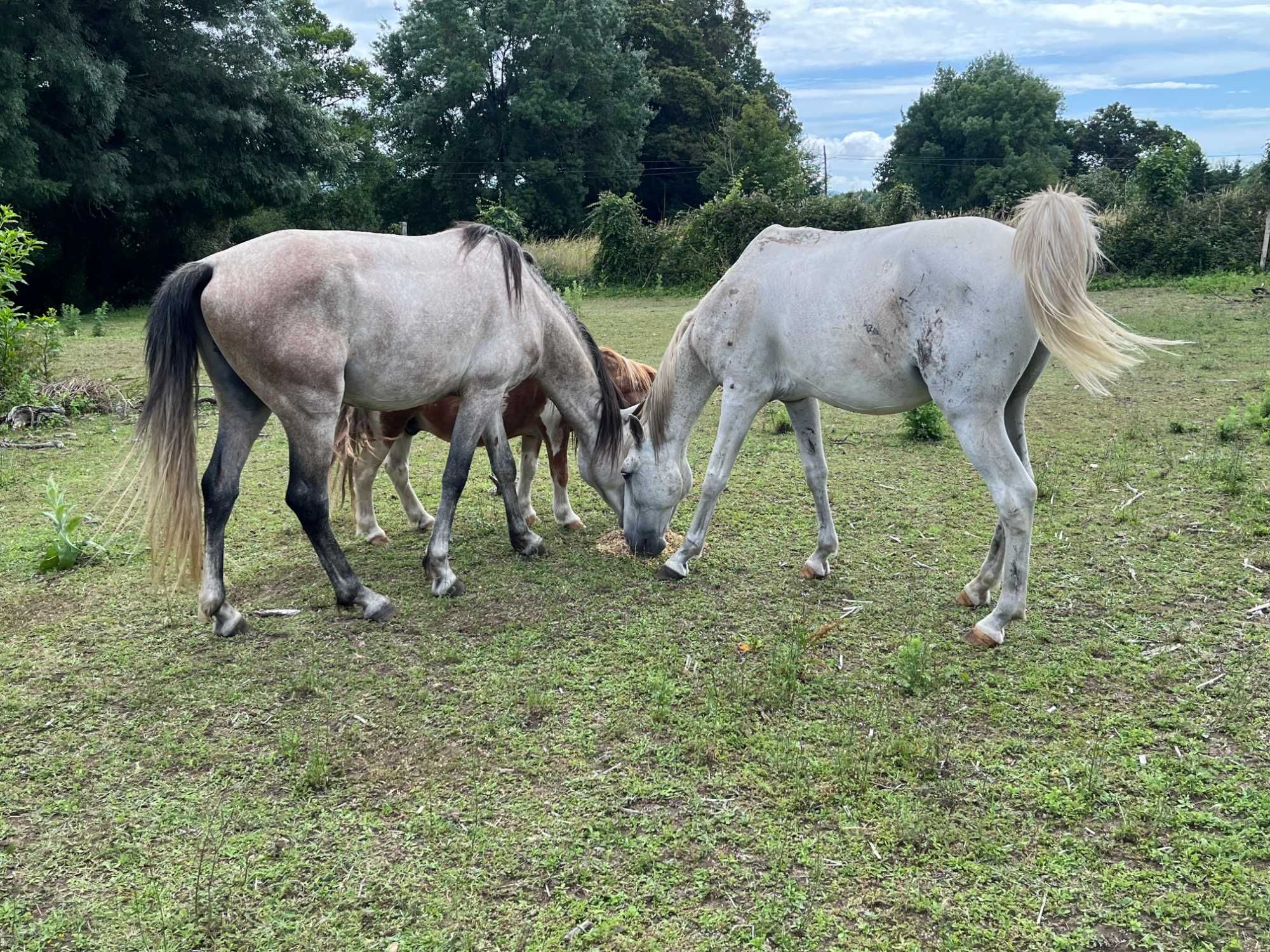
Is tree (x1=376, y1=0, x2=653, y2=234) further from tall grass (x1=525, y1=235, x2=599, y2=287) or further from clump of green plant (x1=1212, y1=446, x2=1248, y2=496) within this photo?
clump of green plant (x1=1212, y1=446, x2=1248, y2=496)

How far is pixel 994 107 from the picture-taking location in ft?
168

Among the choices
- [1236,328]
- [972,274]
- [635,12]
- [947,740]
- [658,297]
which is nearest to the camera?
[947,740]

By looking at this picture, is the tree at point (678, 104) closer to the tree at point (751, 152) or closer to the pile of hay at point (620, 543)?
the tree at point (751, 152)

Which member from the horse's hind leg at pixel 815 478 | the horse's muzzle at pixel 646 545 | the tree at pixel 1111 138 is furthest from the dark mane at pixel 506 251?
the tree at pixel 1111 138

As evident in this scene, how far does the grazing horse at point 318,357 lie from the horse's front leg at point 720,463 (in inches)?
47.3

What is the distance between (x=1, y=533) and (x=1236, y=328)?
14.4 meters

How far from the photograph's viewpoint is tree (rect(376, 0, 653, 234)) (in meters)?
36.7

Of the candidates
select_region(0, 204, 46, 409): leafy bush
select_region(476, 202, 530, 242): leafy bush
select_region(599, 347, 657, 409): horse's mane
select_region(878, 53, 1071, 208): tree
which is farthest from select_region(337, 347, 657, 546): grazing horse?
select_region(878, 53, 1071, 208): tree

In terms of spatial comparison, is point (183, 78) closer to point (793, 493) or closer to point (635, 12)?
point (793, 493)

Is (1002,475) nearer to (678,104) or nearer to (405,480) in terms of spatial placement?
(405,480)

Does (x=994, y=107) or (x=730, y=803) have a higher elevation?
(x=994, y=107)

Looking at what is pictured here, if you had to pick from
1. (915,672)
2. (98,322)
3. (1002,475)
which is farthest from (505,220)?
(915,672)

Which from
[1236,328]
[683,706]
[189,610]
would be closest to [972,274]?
[683,706]

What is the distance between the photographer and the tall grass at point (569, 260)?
23.0 meters
